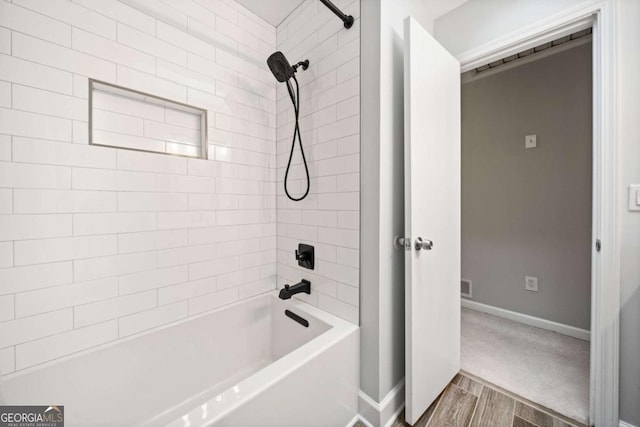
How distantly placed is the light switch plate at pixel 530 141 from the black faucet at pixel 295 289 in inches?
92.5

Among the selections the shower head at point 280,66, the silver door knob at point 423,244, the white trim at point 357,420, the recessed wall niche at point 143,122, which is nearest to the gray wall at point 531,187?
the silver door knob at point 423,244

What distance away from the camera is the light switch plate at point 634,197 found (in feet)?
3.63

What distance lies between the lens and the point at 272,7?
1621 mm

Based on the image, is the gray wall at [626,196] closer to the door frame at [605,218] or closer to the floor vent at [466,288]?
the door frame at [605,218]

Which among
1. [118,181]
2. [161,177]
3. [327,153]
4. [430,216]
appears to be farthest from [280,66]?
[430,216]

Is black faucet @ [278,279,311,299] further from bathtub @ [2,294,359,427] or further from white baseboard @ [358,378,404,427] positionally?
white baseboard @ [358,378,404,427]

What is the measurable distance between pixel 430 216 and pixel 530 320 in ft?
6.25

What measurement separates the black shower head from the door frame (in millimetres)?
1423

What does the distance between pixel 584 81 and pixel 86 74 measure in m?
3.32

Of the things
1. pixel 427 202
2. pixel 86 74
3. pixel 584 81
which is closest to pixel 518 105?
pixel 584 81

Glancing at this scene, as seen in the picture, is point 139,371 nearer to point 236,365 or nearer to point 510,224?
point 236,365

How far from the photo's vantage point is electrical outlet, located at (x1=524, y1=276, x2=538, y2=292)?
90.1 inches

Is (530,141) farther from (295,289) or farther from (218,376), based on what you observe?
(218,376)

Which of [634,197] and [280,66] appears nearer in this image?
[634,197]
